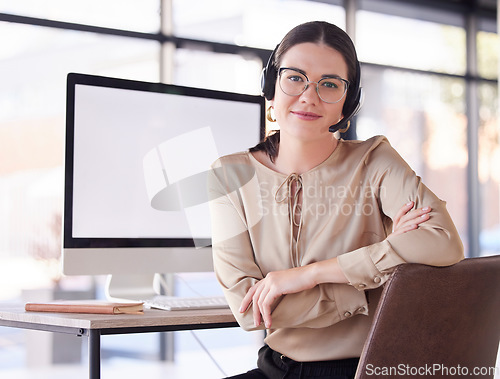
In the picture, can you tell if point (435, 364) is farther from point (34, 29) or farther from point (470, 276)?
point (34, 29)

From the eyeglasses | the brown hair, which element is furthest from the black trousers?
the eyeglasses

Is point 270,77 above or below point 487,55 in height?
below

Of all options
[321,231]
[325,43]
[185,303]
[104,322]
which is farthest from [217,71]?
[104,322]

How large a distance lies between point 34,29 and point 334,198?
3339mm

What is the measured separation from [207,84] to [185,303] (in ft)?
10.6

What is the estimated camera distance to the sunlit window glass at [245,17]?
16.0 ft

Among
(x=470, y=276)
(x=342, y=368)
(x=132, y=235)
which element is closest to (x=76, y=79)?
(x=132, y=235)

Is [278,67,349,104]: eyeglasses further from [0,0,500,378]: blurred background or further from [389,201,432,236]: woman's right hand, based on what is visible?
[0,0,500,378]: blurred background

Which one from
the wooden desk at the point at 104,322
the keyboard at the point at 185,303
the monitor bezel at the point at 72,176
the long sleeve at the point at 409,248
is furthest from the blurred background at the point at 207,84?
the long sleeve at the point at 409,248

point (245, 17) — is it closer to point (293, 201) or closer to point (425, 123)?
point (425, 123)

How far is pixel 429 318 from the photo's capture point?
3.81 ft

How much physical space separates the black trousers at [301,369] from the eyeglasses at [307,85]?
62cm

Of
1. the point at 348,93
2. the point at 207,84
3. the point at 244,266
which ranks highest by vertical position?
the point at 207,84

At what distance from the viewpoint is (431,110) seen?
616 cm
